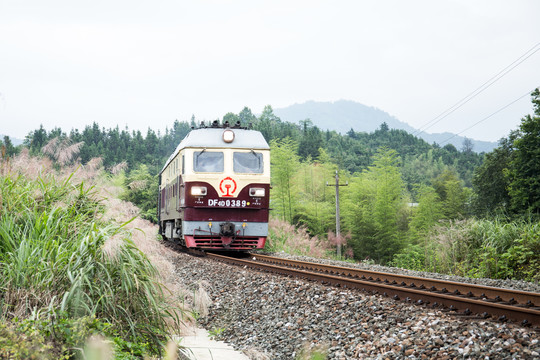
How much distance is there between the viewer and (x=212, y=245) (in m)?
13.8

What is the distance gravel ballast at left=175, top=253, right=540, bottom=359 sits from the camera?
167 inches

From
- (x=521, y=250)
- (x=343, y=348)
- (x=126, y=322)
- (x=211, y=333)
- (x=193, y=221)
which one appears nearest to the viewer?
(x=126, y=322)

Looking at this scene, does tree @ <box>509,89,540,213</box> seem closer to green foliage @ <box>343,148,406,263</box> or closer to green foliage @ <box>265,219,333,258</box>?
green foliage @ <box>343,148,406,263</box>

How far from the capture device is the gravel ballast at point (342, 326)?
13.9ft

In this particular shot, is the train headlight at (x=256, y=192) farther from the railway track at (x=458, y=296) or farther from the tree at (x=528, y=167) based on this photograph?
the tree at (x=528, y=167)

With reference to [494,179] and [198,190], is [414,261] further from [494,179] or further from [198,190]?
[494,179]

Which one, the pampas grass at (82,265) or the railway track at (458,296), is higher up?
the pampas grass at (82,265)

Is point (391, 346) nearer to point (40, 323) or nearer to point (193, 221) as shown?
point (40, 323)

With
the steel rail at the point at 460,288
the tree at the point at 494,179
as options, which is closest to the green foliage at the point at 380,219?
the tree at the point at 494,179

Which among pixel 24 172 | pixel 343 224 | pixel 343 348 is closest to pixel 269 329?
pixel 343 348

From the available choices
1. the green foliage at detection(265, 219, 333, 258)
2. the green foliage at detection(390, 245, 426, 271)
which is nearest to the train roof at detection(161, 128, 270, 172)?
the green foliage at detection(265, 219, 333, 258)

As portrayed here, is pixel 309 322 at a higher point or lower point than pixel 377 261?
higher

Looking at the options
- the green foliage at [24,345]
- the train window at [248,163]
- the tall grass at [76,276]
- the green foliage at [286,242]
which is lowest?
the green foliage at [286,242]

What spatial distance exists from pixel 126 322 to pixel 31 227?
1396mm
